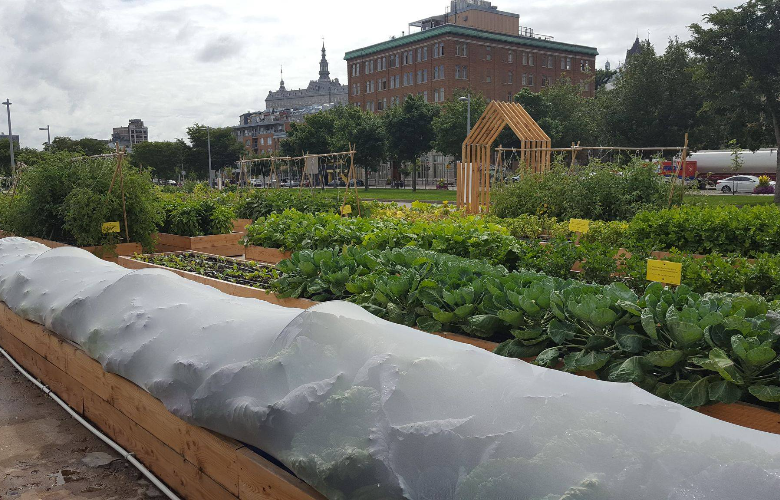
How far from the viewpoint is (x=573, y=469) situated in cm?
197

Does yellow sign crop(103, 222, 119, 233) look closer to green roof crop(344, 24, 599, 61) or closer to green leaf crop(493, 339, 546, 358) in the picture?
green leaf crop(493, 339, 546, 358)

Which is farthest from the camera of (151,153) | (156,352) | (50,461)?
(151,153)

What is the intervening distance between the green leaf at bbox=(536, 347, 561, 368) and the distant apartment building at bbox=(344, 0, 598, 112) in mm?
60809

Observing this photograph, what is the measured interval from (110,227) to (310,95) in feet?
506

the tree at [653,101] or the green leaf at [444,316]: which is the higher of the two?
the tree at [653,101]

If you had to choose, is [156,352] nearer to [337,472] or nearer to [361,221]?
[337,472]

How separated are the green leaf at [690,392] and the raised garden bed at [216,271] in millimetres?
3013

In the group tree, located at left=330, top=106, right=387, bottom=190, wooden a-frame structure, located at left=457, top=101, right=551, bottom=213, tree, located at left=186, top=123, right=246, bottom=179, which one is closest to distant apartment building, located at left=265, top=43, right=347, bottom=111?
tree, located at left=186, top=123, right=246, bottom=179

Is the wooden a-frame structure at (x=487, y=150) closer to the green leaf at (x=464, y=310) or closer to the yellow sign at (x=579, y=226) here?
the yellow sign at (x=579, y=226)

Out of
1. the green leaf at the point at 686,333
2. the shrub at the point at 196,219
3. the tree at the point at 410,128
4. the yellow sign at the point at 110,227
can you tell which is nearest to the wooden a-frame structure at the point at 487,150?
the shrub at the point at 196,219

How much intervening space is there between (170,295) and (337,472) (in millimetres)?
2083

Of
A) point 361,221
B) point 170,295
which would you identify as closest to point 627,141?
point 361,221

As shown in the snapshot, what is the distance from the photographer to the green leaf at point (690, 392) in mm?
2881

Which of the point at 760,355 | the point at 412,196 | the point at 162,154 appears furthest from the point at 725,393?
the point at 162,154
